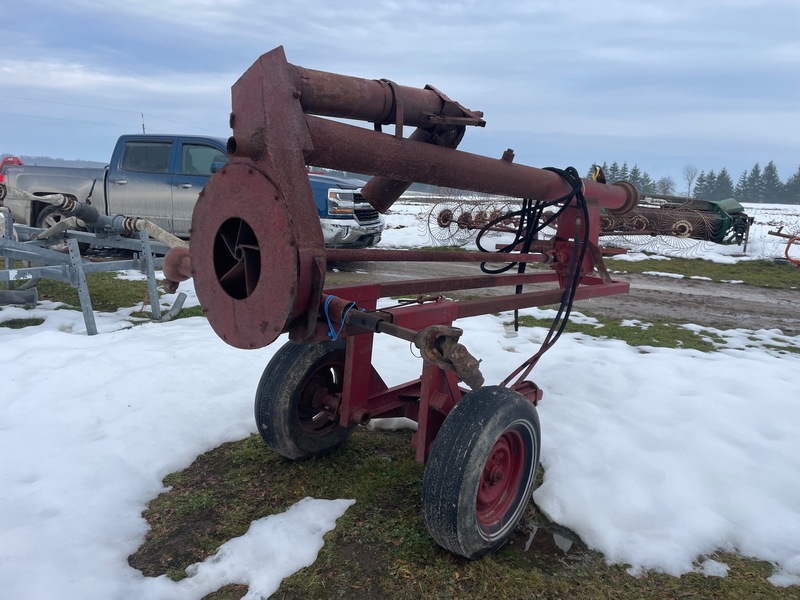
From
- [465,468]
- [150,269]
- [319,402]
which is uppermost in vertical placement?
[150,269]

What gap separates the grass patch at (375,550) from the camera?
243cm

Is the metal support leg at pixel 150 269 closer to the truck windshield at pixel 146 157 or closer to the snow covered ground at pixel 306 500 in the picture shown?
the snow covered ground at pixel 306 500

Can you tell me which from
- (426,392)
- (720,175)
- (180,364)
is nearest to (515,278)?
(426,392)

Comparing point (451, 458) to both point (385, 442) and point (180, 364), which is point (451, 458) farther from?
point (180, 364)

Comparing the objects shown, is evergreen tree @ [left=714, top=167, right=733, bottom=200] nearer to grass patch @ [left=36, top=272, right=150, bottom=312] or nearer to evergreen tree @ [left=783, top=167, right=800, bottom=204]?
evergreen tree @ [left=783, top=167, right=800, bottom=204]

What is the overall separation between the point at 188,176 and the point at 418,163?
8.45 meters

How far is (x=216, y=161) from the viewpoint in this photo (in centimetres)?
961

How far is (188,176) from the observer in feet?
32.1

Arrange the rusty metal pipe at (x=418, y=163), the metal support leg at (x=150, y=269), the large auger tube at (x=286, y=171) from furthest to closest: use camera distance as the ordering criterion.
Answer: the metal support leg at (x=150, y=269)
the rusty metal pipe at (x=418, y=163)
the large auger tube at (x=286, y=171)

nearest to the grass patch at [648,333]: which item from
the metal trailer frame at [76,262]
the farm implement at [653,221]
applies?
the metal trailer frame at [76,262]

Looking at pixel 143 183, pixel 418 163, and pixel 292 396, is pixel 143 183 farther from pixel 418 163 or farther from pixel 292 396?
pixel 418 163

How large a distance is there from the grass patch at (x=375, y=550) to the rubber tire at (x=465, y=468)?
6.8 inches

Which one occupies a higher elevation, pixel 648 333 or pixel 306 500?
pixel 648 333

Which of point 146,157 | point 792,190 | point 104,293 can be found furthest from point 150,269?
point 792,190
